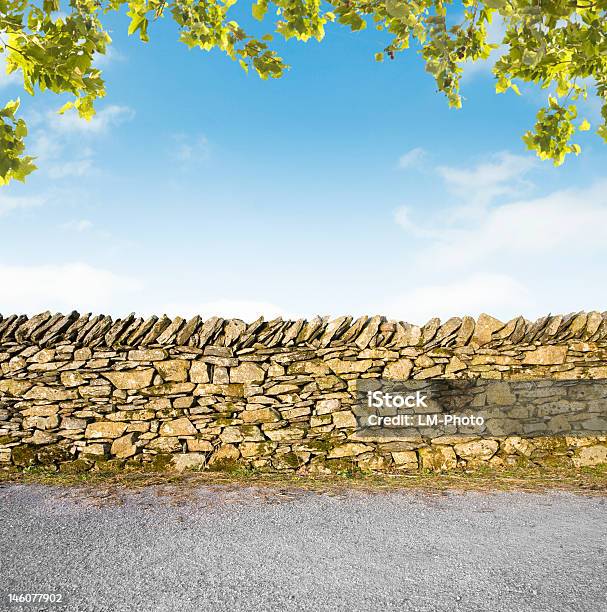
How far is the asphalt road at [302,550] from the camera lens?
382 centimetres

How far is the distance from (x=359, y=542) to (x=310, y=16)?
561cm

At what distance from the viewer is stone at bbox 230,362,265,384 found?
793 centimetres

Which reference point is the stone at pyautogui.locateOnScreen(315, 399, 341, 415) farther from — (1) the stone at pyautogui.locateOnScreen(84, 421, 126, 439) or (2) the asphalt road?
(1) the stone at pyautogui.locateOnScreen(84, 421, 126, 439)

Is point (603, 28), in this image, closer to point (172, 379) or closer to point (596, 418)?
point (596, 418)

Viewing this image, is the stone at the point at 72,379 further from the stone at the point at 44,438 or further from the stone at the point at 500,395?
the stone at the point at 500,395

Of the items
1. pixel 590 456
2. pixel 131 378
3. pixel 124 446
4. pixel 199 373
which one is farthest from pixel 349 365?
pixel 590 456

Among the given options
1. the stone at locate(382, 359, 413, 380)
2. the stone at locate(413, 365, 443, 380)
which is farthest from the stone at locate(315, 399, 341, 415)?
the stone at locate(413, 365, 443, 380)

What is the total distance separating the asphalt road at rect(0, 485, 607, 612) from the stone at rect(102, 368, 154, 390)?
1743mm

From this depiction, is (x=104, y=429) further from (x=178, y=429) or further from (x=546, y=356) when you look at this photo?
(x=546, y=356)

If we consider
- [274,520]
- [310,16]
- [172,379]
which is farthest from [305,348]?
[310,16]

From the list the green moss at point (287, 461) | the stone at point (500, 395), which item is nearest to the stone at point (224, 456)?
the green moss at point (287, 461)

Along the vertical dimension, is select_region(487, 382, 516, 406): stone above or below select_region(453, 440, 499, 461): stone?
above

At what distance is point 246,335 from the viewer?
7.96m

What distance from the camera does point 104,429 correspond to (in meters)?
7.96
